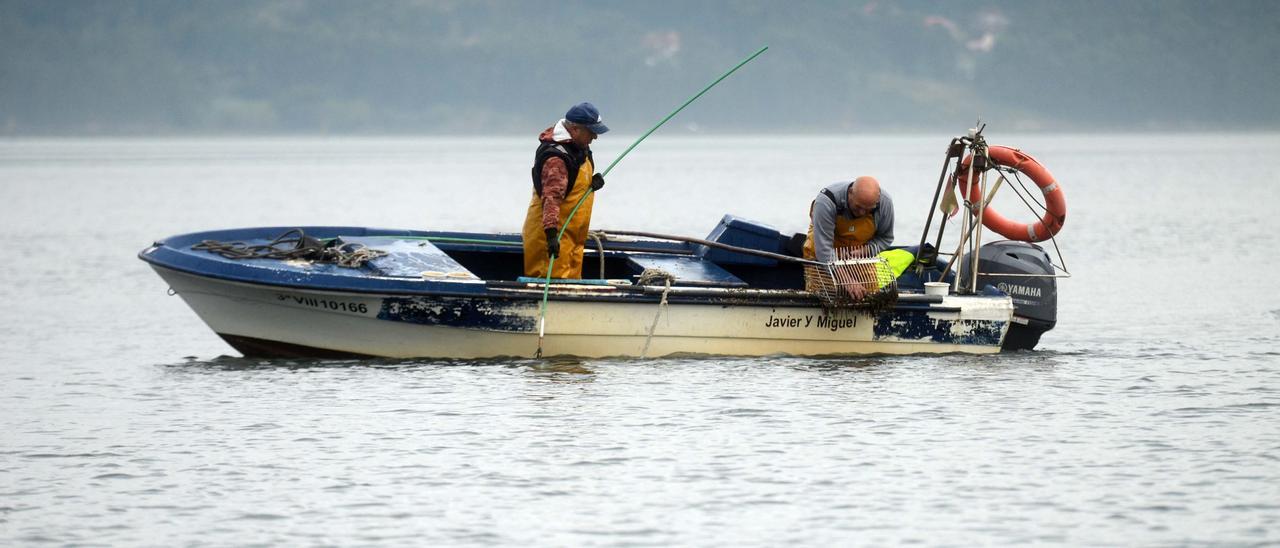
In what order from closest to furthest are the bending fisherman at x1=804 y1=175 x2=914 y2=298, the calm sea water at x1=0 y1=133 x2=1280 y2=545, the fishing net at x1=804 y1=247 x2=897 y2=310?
1. the calm sea water at x1=0 y1=133 x2=1280 y2=545
2. the fishing net at x1=804 y1=247 x2=897 y2=310
3. the bending fisherman at x1=804 y1=175 x2=914 y2=298

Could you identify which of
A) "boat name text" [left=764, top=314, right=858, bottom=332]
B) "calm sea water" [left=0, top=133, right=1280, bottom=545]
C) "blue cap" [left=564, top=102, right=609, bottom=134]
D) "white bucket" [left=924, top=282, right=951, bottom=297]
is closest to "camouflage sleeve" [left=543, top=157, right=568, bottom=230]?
"blue cap" [left=564, top=102, right=609, bottom=134]

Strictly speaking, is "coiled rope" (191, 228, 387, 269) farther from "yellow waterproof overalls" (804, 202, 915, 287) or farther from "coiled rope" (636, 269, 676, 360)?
"yellow waterproof overalls" (804, 202, 915, 287)

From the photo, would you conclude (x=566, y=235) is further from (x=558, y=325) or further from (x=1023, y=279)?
(x=1023, y=279)

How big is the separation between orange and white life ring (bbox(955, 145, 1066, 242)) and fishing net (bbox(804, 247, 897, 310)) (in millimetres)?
1098

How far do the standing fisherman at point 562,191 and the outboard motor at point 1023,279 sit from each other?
3245mm

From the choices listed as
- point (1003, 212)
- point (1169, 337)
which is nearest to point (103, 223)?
point (1003, 212)

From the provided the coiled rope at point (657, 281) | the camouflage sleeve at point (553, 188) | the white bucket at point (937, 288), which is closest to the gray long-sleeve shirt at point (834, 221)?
the white bucket at point (937, 288)

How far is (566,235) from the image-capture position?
539 inches

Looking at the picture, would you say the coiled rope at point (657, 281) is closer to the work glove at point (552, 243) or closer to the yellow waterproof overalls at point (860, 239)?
the work glove at point (552, 243)

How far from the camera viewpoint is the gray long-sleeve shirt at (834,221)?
13477 millimetres

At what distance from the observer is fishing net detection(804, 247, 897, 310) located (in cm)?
1336

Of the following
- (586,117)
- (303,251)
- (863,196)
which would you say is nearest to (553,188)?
(586,117)

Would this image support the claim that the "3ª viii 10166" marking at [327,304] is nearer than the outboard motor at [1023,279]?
Yes

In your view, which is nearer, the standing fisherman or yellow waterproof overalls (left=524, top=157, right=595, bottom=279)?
the standing fisherman
